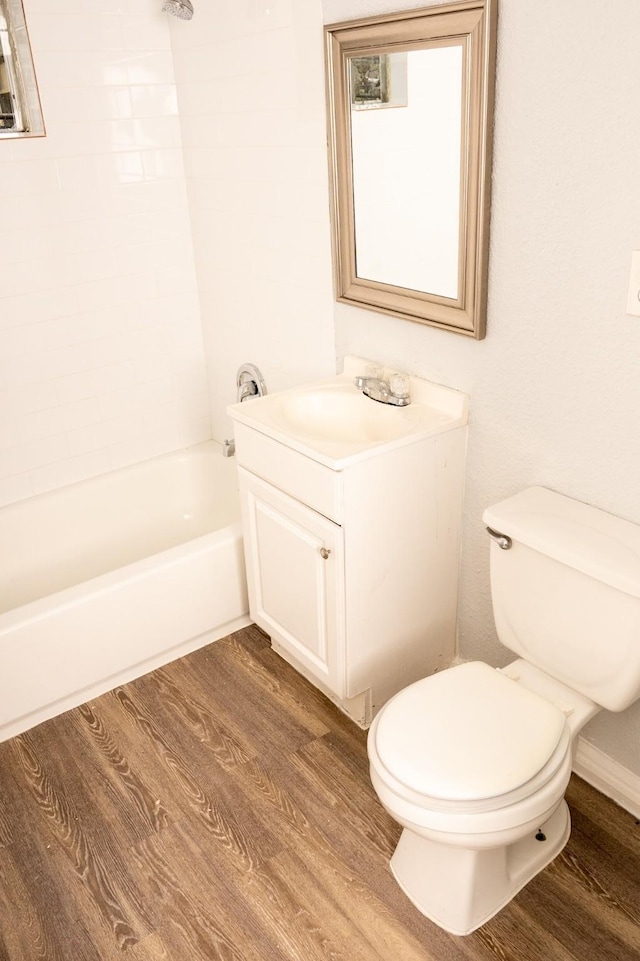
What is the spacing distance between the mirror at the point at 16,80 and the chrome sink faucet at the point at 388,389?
1.36 meters

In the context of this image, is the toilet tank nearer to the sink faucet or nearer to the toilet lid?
the toilet lid

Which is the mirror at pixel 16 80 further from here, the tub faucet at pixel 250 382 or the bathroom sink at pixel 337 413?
the bathroom sink at pixel 337 413

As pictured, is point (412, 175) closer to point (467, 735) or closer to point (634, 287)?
point (634, 287)

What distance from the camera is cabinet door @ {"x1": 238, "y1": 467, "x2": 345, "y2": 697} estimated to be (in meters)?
2.01

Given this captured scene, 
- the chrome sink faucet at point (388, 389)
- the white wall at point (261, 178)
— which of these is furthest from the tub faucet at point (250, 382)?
the chrome sink faucet at point (388, 389)

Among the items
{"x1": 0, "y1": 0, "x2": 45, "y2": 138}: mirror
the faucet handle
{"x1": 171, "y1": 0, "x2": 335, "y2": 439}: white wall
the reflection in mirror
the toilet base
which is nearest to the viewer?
the toilet base

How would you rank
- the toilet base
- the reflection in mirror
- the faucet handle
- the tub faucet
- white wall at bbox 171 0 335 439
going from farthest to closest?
the tub faucet → white wall at bbox 171 0 335 439 → the faucet handle → the reflection in mirror → the toilet base

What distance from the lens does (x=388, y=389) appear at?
2164mm

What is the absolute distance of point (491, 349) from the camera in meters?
1.93

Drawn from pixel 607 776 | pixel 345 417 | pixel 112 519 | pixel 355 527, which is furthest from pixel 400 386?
pixel 112 519

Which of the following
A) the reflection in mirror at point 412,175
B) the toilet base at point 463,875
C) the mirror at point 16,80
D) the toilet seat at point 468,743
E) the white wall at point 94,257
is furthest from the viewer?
the white wall at point 94,257

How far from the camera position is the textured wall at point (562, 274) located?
1516mm

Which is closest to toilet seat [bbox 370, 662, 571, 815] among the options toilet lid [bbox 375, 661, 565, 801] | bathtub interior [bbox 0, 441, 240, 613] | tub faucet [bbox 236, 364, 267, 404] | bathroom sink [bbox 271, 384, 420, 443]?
toilet lid [bbox 375, 661, 565, 801]

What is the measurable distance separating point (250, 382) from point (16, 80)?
1178 millimetres
